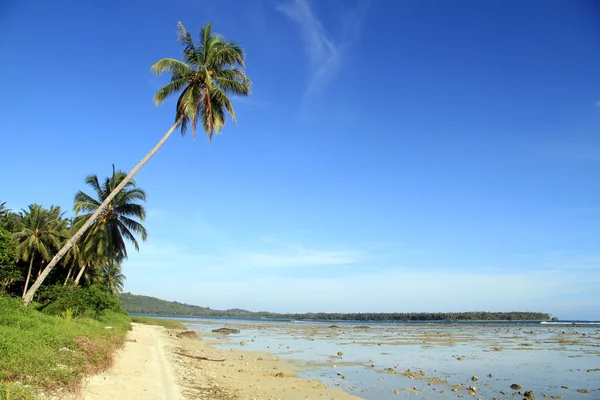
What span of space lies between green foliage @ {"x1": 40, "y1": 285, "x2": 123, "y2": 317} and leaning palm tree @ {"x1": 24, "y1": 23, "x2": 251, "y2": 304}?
5.13m

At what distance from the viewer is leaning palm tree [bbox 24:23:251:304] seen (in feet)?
63.7

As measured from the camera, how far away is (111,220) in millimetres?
30797

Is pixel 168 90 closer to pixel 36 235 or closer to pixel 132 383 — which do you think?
pixel 132 383

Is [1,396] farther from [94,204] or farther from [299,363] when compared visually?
[94,204]

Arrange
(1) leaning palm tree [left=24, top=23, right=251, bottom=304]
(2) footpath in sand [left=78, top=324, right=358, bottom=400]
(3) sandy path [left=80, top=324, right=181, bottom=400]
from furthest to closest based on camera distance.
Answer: (1) leaning palm tree [left=24, top=23, right=251, bottom=304]
(2) footpath in sand [left=78, top=324, right=358, bottom=400]
(3) sandy path [left=80, top=324, right=181, bottom=400]

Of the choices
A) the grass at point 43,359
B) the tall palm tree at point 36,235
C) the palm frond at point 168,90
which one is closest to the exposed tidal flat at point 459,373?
the grass at point 43,359

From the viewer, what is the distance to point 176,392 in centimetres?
1162

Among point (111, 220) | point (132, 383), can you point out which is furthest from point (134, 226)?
point (132, 383)

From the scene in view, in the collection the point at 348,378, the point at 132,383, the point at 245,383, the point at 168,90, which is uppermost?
the point at 168,90

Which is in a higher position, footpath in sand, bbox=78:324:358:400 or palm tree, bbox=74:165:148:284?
palm tree, bbox=74:165:148:284

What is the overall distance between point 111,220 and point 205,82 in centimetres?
1754

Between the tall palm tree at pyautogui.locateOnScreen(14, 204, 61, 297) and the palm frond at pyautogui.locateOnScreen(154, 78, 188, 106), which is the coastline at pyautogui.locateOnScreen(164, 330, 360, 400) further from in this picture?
the tall palm tree at pyautogui.locateOnScreen(14, 204, 61, 297)

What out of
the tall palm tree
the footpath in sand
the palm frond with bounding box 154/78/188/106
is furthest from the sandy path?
the tall palm tree

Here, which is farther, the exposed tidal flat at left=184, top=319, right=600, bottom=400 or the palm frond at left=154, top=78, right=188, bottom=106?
the palm frond at left=154, top=78, right=188, bottom=106
